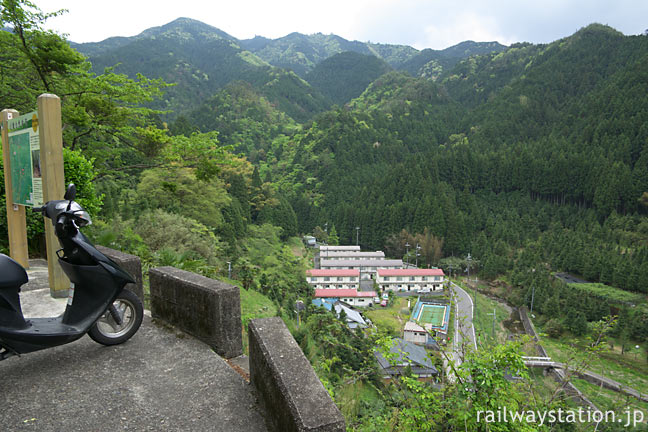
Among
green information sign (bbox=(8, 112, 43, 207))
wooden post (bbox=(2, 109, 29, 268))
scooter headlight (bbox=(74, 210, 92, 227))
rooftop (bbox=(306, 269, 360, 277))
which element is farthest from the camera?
rooftop (bbox=(306, 269, 360, 277))

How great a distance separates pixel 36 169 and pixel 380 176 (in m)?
59.2

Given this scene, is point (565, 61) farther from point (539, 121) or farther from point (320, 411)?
point (320, 411)

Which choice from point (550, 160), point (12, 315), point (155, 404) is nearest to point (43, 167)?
point (12, 315)

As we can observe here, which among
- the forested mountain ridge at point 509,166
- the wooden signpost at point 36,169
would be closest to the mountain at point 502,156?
the forested mountain ridge at point 509,166

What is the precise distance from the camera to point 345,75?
146375 mm

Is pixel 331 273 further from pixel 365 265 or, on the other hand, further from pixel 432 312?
pixel 432 312

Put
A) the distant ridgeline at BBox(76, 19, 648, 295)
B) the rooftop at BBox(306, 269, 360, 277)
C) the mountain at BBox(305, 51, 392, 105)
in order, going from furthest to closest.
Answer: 1. the mountain at BBox(305, 51, 392, 105)
2. the distant ridgeline at BBox(76, 19, 648, 295)
3. the rooftop at BBox(306, 269, 360, 277)

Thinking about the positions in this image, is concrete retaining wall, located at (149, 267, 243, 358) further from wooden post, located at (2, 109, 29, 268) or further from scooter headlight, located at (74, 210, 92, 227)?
wooden post, located at (2, 109, 29, 268)

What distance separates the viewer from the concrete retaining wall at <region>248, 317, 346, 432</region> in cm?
167

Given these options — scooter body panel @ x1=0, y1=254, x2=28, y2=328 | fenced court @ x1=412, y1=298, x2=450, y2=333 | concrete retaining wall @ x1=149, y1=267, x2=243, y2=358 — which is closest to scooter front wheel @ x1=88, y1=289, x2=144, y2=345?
concrete retaining wall @ x1=149, y1=267, x2=243, y2=358

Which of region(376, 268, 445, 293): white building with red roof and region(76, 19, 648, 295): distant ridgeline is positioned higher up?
region(76, 19, 648, 295): distant ridgeline

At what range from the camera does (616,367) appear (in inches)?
805

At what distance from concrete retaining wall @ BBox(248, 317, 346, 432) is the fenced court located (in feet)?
74.5

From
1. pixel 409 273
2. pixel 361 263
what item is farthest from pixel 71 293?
pixel 361 263
